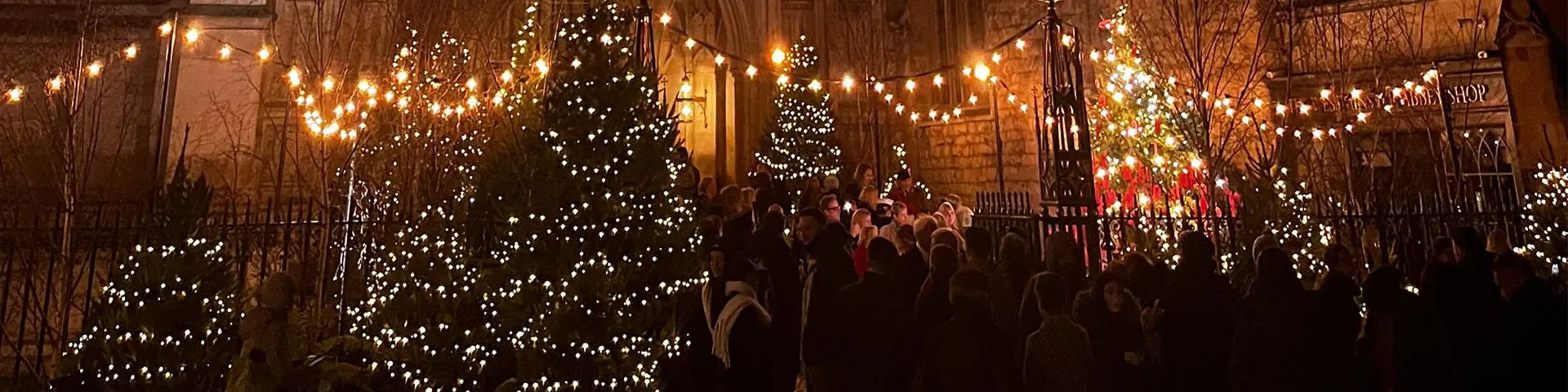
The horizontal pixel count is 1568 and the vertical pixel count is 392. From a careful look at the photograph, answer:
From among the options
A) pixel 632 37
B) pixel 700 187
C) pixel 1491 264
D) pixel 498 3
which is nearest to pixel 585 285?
pixel 632 37

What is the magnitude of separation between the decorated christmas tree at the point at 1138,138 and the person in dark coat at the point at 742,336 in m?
8.63

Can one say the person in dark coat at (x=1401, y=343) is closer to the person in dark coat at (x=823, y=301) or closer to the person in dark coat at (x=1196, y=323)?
the person in dark coat at (x=1196, y=323)

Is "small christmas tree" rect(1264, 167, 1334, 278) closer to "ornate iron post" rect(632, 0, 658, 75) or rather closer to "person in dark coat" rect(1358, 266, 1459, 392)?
"person in dark coat" rect(1358, 266, 1459, 392)

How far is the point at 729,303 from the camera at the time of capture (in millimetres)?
4234

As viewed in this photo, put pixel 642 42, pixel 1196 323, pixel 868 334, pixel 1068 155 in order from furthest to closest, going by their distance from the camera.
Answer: pixel 1068 155 → pixel 642 42 → pixel 1196 323 → pixel 868 334

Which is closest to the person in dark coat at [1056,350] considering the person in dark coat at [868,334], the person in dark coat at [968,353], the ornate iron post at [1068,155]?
the person in dark coat at [968,353]

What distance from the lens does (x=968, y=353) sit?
346cm

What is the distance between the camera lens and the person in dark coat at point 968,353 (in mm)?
3459

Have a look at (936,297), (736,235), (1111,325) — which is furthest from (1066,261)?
(736,235)

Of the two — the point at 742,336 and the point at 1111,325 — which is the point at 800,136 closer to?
the point at 742,336

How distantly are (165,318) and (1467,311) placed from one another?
802 centimetres

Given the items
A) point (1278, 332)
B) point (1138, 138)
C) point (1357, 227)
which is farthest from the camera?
point (1138, 138)

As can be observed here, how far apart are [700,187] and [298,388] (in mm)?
4174

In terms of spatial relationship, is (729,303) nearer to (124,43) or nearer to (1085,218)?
(1085,218)
